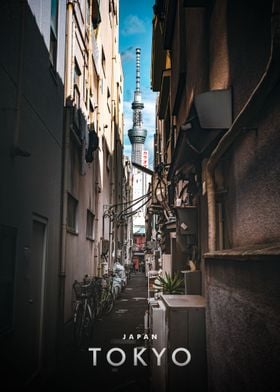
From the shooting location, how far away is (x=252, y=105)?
10.4 ft

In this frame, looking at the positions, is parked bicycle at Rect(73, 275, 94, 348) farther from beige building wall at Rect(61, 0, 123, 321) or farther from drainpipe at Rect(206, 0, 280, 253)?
drainpipe at Rect(206, 0, 280, 253)

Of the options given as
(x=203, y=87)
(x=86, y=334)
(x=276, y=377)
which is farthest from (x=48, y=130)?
(x=276, y=377)

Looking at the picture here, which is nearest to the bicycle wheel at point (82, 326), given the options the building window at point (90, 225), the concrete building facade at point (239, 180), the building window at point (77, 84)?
the concrete building facade at point (239, 180)

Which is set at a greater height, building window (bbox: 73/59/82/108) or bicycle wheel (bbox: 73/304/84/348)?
building window (bbox: 73/59/82/108)

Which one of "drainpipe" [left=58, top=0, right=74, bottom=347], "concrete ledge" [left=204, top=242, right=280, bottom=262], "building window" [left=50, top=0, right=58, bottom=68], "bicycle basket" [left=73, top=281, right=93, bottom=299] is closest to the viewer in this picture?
"concrete ledge" [left=204, top=242, right=280, bottom=262]

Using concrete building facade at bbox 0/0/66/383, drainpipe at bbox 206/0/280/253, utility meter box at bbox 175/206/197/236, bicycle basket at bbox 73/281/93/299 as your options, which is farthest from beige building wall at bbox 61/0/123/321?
drainpipe at bbox 206/0/280/253

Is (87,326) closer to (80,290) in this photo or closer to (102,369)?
(80,290)

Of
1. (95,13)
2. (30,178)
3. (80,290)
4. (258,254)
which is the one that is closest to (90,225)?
(80,290)

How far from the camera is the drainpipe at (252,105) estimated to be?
2.59 metres

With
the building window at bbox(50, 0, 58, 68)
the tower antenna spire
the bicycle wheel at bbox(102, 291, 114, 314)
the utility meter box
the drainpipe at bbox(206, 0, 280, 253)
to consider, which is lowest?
the bicycle wheel at bbox(102, 291, 114, 314)

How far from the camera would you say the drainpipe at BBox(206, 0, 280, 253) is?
8.48 ft

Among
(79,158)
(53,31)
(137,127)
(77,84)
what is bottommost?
(79,158)

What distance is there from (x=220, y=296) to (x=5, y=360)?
3066 millimetres

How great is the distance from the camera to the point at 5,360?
4.97 metres
